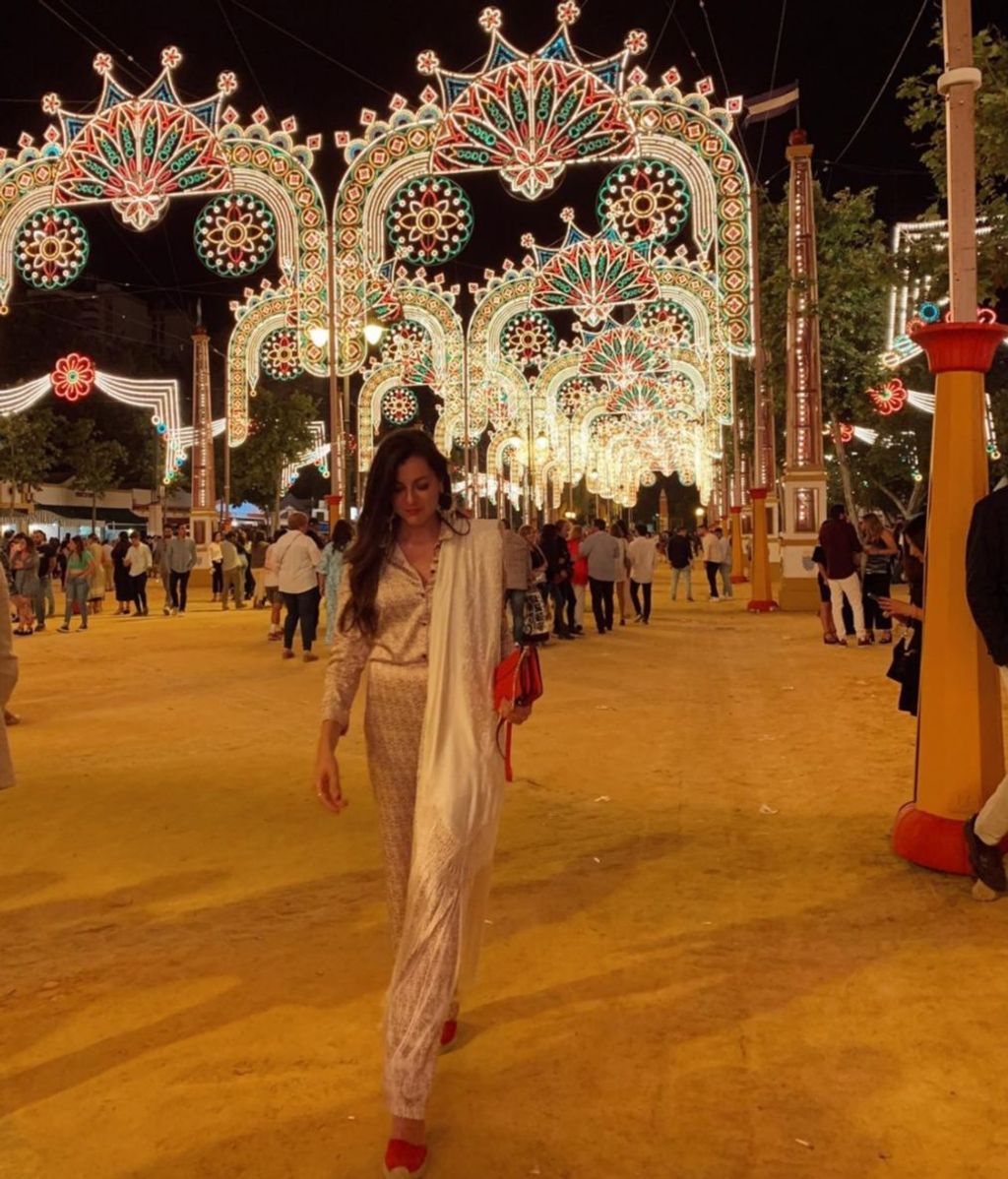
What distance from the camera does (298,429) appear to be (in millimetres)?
→ 50625

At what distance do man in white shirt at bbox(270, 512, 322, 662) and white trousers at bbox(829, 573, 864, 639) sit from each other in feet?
20.4

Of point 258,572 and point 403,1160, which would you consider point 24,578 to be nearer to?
point 258,572

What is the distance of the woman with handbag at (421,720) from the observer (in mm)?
2834

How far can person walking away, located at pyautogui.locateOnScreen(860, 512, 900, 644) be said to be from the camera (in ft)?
45.9

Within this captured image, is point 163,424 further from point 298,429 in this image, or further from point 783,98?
point 298,429

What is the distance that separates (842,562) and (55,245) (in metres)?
12.7

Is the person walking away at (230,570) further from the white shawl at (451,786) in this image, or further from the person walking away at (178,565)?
the white shawl at (451,786)

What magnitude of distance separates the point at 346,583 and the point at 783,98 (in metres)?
19.8

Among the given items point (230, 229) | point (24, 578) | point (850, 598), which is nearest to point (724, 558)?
point (850, 598)

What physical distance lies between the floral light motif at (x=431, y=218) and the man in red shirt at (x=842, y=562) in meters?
7.04

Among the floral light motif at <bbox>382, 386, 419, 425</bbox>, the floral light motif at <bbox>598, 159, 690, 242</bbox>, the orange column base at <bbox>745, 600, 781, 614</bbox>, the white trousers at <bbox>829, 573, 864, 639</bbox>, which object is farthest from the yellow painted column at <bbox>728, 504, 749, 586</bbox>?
the white trousers at <bbox>829, 573, 864, 639</bbox>

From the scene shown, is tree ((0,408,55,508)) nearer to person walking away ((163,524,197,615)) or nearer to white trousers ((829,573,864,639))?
person walking away ((163,524,197,615))

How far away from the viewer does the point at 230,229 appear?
17609 millimetres

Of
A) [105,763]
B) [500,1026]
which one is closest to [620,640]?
[105,763]
